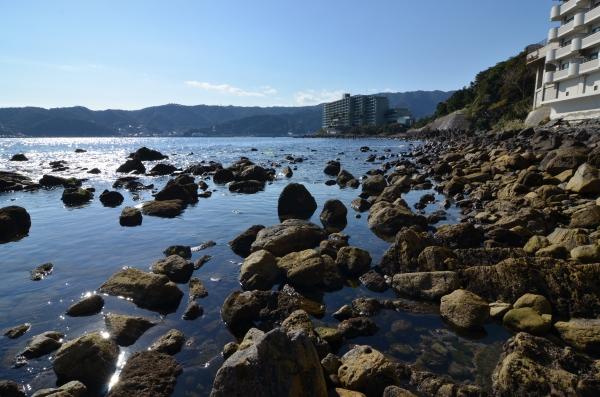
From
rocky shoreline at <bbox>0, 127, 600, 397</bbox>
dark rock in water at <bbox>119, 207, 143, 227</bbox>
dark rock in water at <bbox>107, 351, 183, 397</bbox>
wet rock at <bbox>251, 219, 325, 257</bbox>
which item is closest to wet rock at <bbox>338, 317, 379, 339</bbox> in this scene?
rocky shoreline at <bbox>0, 127, 600, 397</bbox>

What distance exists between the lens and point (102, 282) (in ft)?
37.3

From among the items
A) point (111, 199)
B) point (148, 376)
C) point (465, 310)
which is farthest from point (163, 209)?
point (465, 310)

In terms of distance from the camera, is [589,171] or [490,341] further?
[589,171]

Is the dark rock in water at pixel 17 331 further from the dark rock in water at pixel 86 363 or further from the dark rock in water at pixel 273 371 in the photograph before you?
the dark rock in water at pixel 273 371

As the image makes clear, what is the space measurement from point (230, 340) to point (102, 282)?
552 centimetres

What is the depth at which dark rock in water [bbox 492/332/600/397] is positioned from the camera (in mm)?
5586

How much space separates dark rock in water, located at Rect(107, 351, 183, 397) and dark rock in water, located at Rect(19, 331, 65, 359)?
6.55 ft

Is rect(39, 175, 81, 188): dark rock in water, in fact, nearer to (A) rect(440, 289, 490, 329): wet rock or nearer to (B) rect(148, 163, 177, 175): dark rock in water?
(B) rect(148, 163, 177, 175): dark rock in water

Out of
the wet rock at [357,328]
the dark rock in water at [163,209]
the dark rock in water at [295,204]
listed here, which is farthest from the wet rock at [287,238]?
the dark rock in water at [163,209]

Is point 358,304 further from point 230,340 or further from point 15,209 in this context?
point 15,209

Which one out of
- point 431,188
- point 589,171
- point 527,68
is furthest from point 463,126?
point 589,171

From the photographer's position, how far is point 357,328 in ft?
26.6

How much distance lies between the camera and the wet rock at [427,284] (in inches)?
366

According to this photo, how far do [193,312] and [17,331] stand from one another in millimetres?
3810
